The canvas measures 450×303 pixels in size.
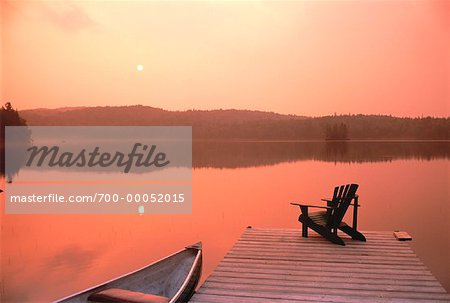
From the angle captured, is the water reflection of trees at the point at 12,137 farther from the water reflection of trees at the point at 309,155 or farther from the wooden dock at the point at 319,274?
the wooden dock at the point at 319,274

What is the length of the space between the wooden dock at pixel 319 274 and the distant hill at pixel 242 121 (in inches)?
971

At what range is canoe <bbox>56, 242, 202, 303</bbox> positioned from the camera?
130 inches

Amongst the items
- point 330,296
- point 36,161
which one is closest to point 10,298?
point 330,296

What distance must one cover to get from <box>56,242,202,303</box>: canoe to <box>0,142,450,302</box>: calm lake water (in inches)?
60.8

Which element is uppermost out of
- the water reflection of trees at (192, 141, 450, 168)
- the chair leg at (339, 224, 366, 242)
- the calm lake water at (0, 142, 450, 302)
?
the chair leg at (339, 224, 366, 242)

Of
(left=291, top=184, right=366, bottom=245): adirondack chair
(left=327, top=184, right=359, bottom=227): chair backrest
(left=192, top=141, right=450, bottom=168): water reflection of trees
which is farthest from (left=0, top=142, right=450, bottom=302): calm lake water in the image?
(left=192, top=141, right=450, bottom=168): water reflection of trees

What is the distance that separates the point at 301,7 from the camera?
68.4 ft

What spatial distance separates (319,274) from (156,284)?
1309 mm

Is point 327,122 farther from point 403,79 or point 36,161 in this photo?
point 36,161

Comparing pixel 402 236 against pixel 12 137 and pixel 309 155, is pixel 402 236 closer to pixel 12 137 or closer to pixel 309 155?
pixel 309 155

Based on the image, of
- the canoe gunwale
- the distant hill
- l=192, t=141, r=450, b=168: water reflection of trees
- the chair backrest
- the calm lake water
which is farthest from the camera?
the distant hill

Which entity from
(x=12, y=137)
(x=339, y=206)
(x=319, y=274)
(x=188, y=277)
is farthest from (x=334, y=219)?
(x=12, y=137)

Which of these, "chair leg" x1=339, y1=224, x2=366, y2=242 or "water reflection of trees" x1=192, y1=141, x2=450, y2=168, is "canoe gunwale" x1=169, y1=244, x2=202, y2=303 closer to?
"chair leg" x1=339, y1=224, x2=366, y2=242

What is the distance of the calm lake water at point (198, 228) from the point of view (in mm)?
5672
